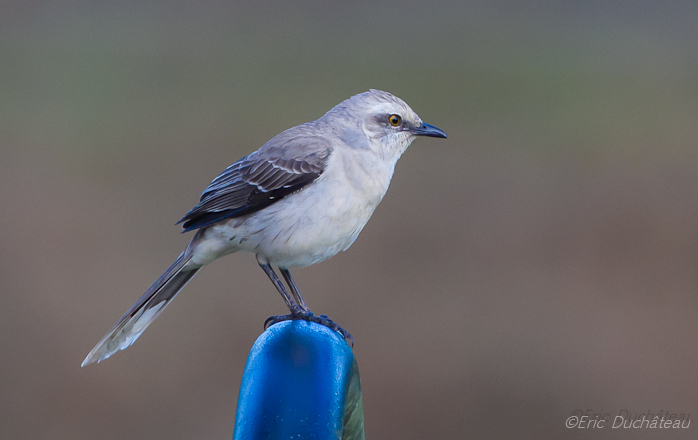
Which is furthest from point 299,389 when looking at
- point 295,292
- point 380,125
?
point 380,125

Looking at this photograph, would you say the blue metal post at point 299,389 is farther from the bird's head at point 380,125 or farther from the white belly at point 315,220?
the bird's head at point 380,125

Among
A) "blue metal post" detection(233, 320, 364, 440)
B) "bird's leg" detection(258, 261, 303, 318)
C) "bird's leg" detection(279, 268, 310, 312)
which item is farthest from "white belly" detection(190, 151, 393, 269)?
"blue metal post" detection(233, 320, 364, 440)

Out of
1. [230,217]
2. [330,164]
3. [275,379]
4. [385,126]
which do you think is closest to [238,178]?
[230,217]

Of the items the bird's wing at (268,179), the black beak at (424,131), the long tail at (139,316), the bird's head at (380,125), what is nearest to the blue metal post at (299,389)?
the bird's wing at (268,179)

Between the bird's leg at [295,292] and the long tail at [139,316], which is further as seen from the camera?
the bird's leg at [295,292]

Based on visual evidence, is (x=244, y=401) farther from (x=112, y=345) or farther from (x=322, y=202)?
(x=112, y=345)

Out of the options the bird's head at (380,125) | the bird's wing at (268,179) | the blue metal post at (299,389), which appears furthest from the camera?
the bird's head at (380,125)

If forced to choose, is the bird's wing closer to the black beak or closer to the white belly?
the white belly
